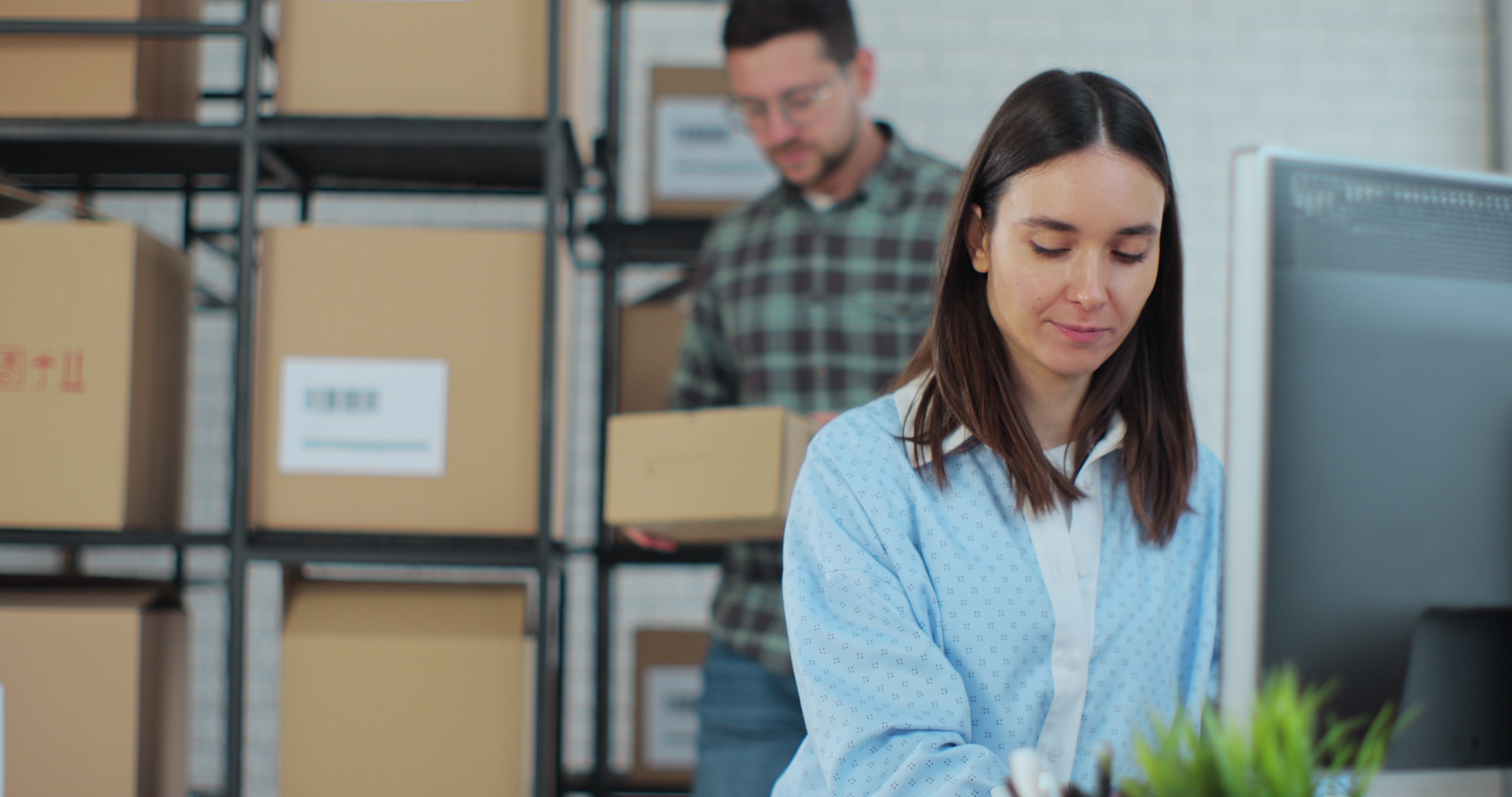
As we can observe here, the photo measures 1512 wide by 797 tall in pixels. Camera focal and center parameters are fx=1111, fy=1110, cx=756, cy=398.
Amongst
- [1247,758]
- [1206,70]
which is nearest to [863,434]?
[1247,758]

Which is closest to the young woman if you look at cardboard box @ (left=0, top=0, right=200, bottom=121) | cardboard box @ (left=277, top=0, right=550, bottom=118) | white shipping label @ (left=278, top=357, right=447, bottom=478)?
white shipping label @ (left=278, top=357, right=447, bottom=478)

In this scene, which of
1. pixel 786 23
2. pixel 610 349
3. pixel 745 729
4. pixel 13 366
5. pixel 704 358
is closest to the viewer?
pixel 13 366

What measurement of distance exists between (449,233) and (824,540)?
81 cm

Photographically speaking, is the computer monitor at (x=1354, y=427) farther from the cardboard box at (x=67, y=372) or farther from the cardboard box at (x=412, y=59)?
the cardboard box at (x=67, y=372)

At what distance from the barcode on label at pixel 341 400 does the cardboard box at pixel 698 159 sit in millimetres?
696

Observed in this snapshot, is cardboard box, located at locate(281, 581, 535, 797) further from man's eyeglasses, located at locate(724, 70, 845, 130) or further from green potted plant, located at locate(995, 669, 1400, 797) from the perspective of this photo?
green potted plant, located at locate(995, 669, 1400, 797)

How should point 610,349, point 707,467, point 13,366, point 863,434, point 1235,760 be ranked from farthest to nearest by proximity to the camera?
point 610,349, point 13,366, point 707,467, point 863,434, point 1235,760

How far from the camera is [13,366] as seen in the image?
1447 mm

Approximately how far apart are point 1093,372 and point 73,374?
1279 mm

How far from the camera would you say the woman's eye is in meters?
0.84

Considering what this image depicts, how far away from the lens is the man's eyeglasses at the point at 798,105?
1720 millimetres

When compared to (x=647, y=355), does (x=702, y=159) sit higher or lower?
higher

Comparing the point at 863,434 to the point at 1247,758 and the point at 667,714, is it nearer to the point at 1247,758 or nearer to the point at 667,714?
the point at 1247,758

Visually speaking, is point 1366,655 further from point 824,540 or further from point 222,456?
point 222,456
